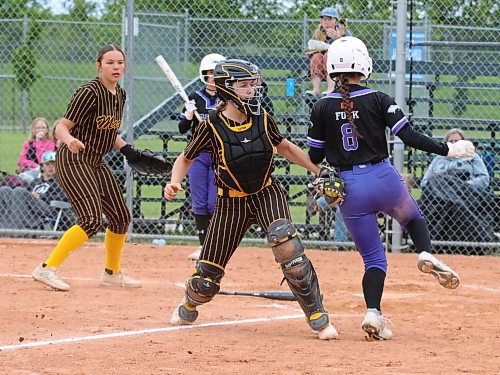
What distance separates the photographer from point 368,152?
6250 mm

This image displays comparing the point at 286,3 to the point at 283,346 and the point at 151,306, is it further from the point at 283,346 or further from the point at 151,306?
the point at 283,346

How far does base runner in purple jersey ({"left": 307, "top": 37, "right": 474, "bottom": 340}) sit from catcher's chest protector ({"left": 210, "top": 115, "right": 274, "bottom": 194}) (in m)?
0.35

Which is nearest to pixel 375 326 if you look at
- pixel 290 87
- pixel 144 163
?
pixel 144 163

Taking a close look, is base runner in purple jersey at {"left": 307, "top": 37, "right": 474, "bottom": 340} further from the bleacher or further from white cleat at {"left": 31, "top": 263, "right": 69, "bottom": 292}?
the bleacher

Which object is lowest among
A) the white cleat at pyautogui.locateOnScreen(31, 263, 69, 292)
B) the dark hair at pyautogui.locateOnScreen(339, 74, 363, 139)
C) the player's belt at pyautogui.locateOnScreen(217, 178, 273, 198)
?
the white cleat at pyautogui.locateOnScreen(31, 263, 69, 292)

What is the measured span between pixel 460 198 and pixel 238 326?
488cm

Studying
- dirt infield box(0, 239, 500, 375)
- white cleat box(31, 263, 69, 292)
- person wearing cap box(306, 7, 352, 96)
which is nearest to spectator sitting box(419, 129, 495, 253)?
dirt infield box(0, 239, 500, 375)

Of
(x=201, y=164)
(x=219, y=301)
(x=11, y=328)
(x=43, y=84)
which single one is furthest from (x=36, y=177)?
(x=43, y=84)

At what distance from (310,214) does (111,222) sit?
3529mm

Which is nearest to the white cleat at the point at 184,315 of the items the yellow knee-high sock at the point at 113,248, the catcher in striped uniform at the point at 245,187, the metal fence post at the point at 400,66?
the catcher in striped uniform at the point at 245,187

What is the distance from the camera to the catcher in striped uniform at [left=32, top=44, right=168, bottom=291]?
812 centimetres

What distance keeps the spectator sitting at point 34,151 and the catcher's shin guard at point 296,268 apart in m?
6.58

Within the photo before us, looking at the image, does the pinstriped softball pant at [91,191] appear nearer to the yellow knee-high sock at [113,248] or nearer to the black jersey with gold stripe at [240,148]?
the yellow knee-high sock at [113,248]

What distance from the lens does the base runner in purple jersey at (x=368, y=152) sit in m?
6.20
